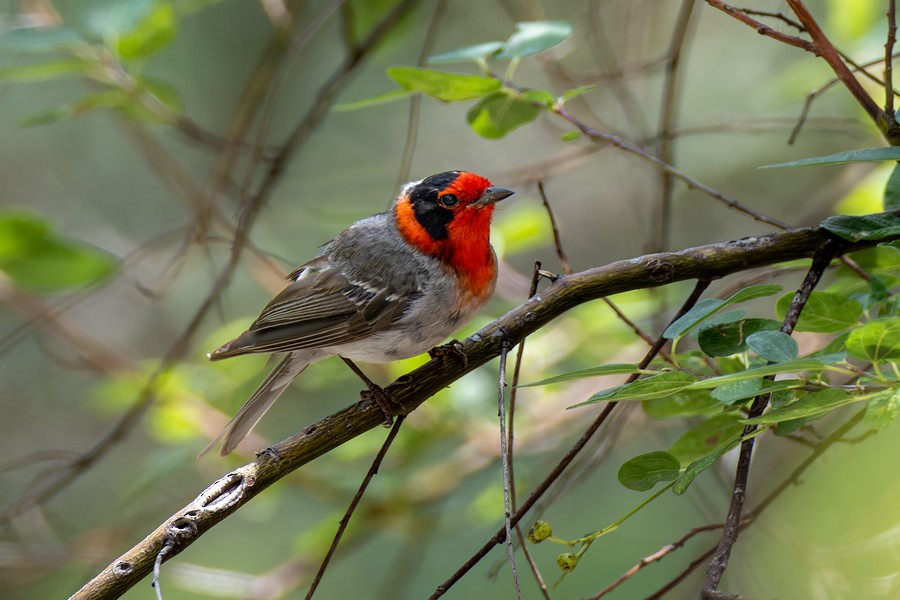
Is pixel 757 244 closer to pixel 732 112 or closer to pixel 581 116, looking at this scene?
pixel 581 116

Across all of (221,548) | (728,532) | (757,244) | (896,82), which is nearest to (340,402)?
(221,548)

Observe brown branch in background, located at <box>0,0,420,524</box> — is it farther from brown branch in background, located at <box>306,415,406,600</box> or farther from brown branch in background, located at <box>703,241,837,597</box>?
brown branch in background, located at <box>703,241,837,597</box>

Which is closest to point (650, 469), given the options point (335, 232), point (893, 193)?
point (893, 193)

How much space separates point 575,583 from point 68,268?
3066 millimetres

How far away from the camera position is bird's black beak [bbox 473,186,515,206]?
3.32m

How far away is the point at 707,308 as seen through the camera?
166 cm

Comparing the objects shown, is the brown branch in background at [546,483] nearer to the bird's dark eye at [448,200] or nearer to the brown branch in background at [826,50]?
the brown branch in background at [826,50]

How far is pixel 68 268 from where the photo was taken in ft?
10.7

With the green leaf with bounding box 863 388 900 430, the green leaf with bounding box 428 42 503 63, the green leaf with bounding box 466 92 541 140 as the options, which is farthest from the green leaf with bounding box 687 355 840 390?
the green leaf with bounding box 428 42 503 63

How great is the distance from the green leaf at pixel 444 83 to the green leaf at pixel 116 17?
1.08 metres

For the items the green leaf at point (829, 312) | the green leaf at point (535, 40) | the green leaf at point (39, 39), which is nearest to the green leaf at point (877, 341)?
the green leaf at point (829, 312)

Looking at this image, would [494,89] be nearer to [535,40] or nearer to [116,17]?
[535,40]

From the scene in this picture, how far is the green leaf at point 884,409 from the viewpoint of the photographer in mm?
1549

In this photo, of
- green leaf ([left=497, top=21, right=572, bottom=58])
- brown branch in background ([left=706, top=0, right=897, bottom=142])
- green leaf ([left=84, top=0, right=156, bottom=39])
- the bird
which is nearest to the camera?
brown branch in background ([left=706, top=0, right=897, bottom=142])
